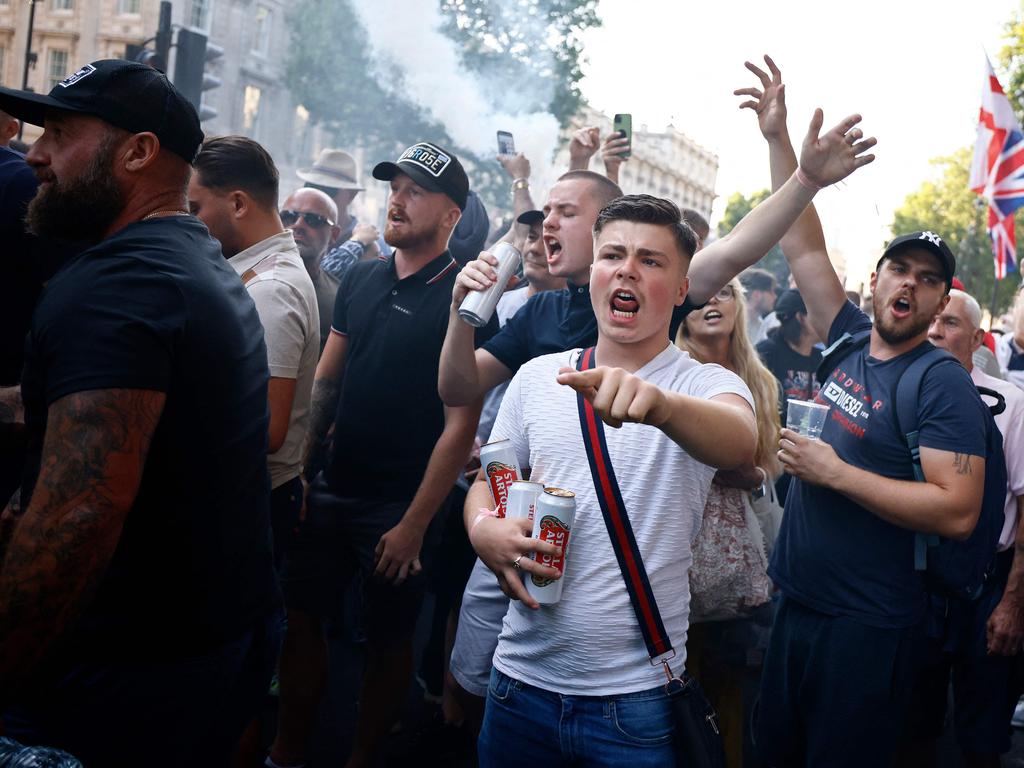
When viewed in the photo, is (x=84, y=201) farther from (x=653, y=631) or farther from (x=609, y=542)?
(x=653, y=631)

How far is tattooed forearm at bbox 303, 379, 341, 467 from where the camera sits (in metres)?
4.30

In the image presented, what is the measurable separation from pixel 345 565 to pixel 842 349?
221 centimetres

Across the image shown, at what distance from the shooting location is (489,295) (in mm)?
2836

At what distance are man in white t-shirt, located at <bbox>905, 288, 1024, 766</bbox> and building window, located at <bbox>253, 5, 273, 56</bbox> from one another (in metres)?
38.7

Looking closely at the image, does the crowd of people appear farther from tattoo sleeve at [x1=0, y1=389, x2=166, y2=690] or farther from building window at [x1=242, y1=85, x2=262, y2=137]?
building window at [x1=242, y1=85, x2=262, y2=137]

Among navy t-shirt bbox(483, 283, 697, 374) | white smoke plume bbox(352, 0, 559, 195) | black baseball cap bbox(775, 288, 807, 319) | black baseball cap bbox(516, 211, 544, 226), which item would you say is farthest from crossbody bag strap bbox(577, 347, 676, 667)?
white smoke plume bbox(352, 0, 559, 195)

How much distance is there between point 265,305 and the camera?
10.6ft

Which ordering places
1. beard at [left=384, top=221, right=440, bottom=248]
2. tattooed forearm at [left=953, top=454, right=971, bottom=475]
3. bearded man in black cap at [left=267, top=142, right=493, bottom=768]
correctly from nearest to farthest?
tattooed forearm at [left=953, top=454, right=971, bottom=475], bearded man in black cap at [left=267, top=142, right=493, bottom=768], beard at [left=384, top=221, right=440, bottom=248]

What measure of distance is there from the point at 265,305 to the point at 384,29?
31.9 m

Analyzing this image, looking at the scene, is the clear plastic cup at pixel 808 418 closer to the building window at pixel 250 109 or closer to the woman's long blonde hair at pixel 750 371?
the woman's long blonde hair at pixel 750 371

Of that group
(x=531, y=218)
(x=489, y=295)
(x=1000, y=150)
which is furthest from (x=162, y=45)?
(x=1000, y=150)

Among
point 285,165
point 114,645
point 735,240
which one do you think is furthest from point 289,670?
point 285,165

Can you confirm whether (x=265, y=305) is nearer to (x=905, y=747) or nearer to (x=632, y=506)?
(x=632, y=506)

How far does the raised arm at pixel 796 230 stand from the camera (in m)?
3.46
